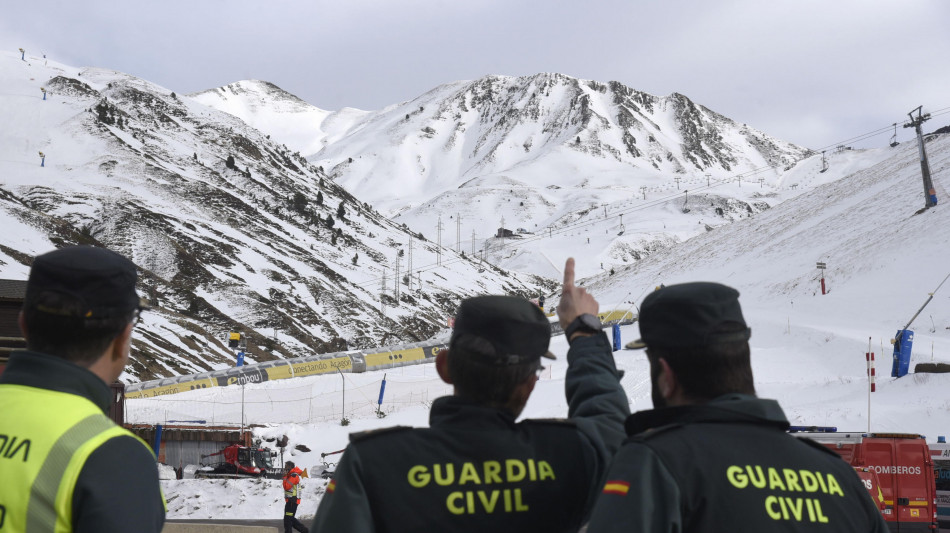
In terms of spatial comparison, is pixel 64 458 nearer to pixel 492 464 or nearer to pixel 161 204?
pixel 492 464

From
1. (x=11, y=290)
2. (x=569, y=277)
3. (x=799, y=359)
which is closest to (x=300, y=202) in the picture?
(x=799, y=359)

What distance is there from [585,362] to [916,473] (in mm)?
11160

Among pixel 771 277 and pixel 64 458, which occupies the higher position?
pixel 771 277

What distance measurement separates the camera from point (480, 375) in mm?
2818

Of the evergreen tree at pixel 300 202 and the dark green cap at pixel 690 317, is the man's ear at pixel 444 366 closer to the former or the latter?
the dark green cap at pixel 690 317

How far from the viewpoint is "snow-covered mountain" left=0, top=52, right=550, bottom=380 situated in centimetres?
6116

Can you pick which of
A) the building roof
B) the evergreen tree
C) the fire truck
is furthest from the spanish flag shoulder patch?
the evergreen tree

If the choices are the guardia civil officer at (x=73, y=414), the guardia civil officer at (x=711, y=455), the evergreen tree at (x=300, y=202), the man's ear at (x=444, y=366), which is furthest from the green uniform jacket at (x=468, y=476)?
the evergreen tree at (x=300, y=202)

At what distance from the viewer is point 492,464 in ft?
8.81

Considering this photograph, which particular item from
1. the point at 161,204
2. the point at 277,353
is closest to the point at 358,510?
the point at 277,353

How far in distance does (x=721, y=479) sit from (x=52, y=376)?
7.11 ft

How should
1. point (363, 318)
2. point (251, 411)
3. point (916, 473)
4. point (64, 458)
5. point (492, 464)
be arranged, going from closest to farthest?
point (64, 458), point (492, 464), point (916, 473), point (251, 411), point (363, 318)

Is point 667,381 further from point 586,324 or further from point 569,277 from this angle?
point 569,277

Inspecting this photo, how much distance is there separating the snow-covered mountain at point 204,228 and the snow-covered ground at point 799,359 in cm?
1273
